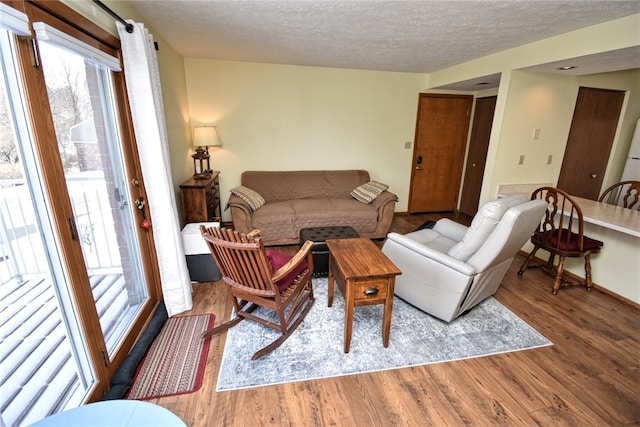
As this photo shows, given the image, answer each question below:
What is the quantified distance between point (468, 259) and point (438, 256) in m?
0.23

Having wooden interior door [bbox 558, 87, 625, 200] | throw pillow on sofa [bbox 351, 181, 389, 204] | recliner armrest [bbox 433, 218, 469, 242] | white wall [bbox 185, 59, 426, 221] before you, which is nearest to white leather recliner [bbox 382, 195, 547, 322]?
recliner armrest [bbox 433, 218, 469, 242]

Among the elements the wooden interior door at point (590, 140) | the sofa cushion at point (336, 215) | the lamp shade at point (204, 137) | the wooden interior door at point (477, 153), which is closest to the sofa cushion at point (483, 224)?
the sofa cushion at point (336, 215)

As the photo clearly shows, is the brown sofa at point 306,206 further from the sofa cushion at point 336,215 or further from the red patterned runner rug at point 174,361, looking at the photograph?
the red patterned runner rug at point 174,361

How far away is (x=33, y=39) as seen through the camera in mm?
1165

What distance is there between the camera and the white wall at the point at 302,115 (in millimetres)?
3920

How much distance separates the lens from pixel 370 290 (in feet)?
5.90

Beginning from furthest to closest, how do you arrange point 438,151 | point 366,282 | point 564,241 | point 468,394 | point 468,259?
point 438,151 → point 564,241 → point 468,259 → point 366,282 → point 468,394

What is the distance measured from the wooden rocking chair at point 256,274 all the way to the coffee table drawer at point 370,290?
41 centimetres

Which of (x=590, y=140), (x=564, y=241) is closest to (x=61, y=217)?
(x=564, y=241)

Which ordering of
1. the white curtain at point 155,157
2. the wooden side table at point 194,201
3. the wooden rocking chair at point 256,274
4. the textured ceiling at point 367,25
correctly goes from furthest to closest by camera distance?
1. the wooden side table at point 194,201
2. the textured ceiling at point 367,25
3. the white curtain at point 155,157
4. the wooden rocking chair at point 256,274

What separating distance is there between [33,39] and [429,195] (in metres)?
4.98

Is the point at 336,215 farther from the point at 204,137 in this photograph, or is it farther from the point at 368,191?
the point at 204,137

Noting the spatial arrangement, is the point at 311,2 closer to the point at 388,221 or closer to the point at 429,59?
the point at 429,59

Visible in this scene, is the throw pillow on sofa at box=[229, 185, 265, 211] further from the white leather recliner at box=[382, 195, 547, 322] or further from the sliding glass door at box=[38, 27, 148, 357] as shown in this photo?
the white leather recliner at box=[382, 195, 547, 322]
